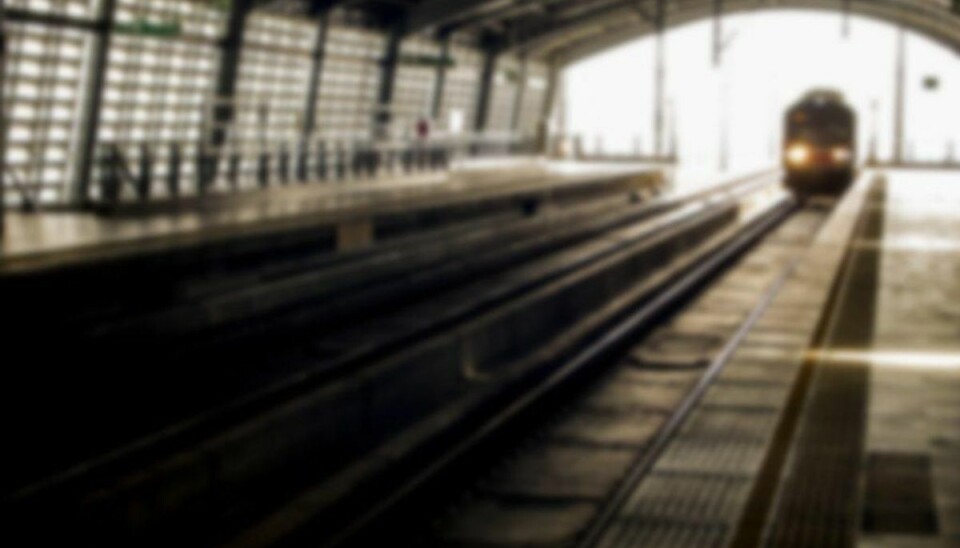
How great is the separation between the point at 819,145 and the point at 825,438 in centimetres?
3384

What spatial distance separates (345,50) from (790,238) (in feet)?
47.8

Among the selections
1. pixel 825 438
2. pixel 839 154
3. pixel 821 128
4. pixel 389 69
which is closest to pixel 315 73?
pixel 389 69

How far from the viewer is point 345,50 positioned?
4125 cm

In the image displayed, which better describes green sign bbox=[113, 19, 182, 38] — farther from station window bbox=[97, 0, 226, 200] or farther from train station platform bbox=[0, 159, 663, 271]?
train station platform bbox=[0, 159, 663, 271]

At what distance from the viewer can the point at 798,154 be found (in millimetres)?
43531

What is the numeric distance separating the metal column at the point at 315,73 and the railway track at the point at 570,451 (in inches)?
818

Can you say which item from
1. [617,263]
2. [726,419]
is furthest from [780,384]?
[617,263]

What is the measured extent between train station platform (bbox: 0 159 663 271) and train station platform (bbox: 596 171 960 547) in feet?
24.8

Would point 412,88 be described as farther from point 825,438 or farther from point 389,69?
point 825,438

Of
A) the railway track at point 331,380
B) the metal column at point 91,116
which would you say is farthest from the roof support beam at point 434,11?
the railway track at point 331,380

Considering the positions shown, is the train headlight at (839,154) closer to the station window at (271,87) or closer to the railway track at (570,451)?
the station window at (271,87)

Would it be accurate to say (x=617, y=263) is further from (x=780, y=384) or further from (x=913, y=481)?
(x=913, y=481)

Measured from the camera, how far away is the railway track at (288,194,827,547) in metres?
9.29

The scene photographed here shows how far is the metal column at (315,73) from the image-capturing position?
126 feet
